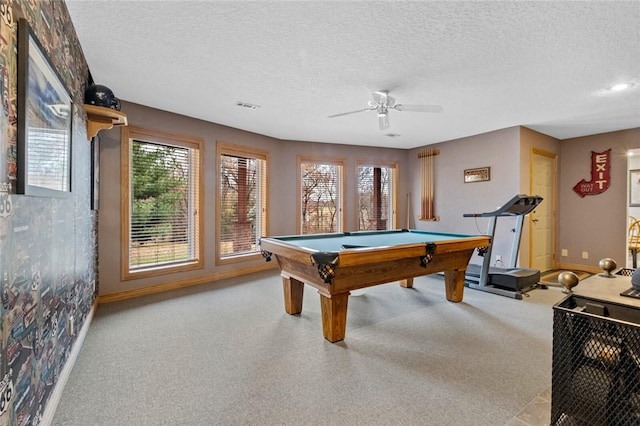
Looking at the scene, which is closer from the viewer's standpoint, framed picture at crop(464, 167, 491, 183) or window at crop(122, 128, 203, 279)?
window at crop(122, 128, 203, 279)

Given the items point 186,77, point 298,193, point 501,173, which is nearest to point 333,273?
point 186,77

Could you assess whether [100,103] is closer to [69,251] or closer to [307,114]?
[69,251]

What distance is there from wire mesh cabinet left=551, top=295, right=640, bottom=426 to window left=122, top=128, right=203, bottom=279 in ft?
13.1

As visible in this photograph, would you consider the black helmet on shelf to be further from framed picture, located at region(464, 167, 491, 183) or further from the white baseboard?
framed picture, located at region(464, 167, 491, 183)

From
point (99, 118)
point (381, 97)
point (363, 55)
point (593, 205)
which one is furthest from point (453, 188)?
point (99, 118)

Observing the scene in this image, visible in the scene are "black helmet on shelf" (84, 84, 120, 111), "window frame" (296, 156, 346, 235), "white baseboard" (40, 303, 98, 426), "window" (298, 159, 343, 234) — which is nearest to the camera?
"white baseboard" (40, 303, 98, 426)

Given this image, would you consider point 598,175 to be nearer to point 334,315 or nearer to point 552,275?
point 552,275

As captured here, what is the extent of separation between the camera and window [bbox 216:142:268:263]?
449cm

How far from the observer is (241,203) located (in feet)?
15.6

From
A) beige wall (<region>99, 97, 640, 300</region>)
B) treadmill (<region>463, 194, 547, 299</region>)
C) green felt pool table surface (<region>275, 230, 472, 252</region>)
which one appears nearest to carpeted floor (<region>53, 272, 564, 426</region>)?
treadmill (<region>463, 194, 547, 299</region>)

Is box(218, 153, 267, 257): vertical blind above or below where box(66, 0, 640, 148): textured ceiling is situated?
below

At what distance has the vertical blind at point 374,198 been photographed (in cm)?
596

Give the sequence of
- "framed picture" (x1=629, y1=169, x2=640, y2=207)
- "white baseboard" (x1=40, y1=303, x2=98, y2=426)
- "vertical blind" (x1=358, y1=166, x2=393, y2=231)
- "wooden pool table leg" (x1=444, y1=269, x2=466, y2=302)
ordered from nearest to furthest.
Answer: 1. "white baseboard" (x1=40, y1=303, x2=98, y2=426)
2. "wooden pool table leg" (x1=444, y1=269, x2=466, y2=302)
3. "framed picture" (x1=629, y1=169, x2=640, y2=207)
4. "vertical blind" (x1=358, y1=166, x2=393, y2=231)

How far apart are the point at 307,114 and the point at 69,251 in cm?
289
